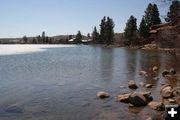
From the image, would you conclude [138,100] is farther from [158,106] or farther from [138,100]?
[158,106]

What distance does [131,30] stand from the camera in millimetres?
106562

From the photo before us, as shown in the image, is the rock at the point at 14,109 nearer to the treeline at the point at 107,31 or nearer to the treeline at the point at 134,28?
the treeline at the point at 134,28

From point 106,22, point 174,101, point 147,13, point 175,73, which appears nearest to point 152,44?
point 147,13

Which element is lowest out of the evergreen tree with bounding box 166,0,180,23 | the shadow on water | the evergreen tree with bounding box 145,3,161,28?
the shadow on water

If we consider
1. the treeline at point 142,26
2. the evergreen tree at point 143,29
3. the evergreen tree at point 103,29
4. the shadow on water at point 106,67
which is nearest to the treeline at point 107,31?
the evergreen tree at point 103,29

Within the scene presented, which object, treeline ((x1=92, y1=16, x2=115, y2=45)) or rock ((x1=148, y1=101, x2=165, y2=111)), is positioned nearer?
rock ((x1=148, y1=101, x2=165, y2=111))

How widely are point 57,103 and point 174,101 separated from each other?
686 cm

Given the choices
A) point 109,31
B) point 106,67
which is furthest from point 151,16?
point 106,67

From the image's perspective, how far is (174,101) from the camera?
1570cm

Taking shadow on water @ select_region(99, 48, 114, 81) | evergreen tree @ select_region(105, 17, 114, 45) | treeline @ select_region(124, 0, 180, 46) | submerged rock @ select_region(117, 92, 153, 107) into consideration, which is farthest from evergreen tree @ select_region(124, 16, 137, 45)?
submerged rock @ select_region(117, 92, 153, 107)

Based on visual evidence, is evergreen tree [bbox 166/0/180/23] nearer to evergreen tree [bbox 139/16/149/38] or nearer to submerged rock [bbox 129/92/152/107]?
submerged rock [bbox 129/92/152/107]

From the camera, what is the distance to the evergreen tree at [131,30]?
4146 inches

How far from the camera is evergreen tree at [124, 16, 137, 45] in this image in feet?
346

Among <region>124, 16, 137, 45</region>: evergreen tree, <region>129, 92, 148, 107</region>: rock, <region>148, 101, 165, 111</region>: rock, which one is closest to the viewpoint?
<region>148, 101, 165, 111</region>: rock
